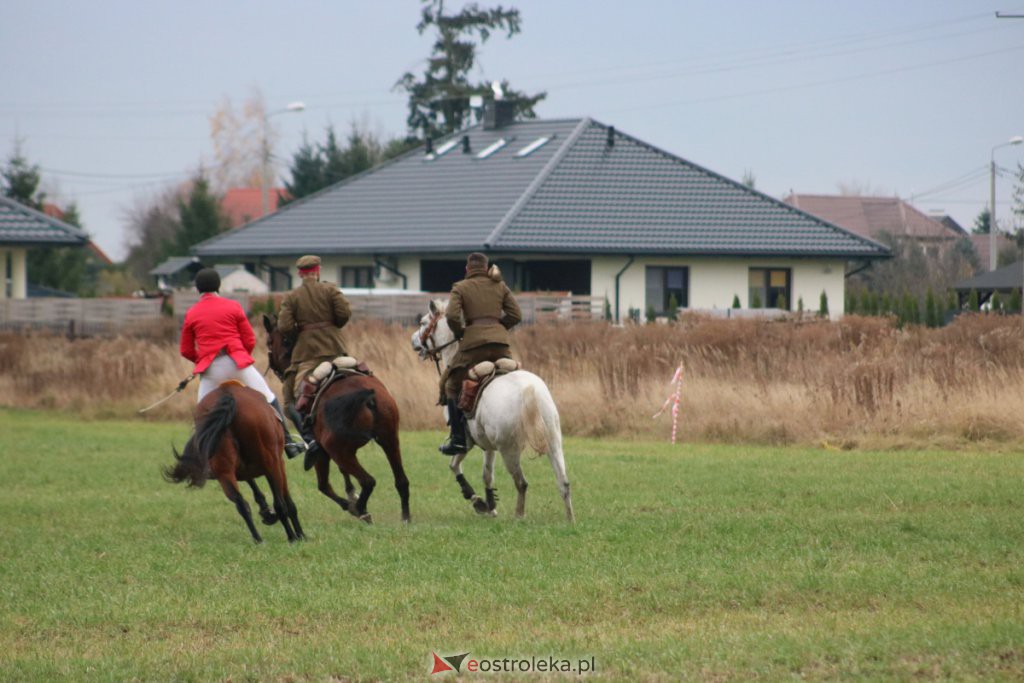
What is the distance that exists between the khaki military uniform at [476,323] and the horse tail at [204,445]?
2.50 m

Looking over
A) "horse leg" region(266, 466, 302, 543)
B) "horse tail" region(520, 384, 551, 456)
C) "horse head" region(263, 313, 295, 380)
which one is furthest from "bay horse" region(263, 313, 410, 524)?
"horse tail" region(520, 384, 551, 456)

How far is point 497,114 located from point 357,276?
30.3ft

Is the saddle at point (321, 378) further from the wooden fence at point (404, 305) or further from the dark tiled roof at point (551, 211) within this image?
the dark tiled roof at point (551, 211)

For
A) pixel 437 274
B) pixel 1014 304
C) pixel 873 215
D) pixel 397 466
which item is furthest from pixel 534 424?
pixel 873 215

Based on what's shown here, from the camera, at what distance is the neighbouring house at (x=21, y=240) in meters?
42.2

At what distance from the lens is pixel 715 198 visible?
49.8m

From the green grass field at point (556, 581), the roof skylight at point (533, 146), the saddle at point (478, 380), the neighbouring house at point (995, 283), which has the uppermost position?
the roof skylight at point (533, 146)

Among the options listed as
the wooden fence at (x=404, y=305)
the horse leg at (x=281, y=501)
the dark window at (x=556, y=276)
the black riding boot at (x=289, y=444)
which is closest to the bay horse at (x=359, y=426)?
the black riding boot at (x=289, y=444)

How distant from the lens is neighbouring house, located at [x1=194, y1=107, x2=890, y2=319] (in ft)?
151

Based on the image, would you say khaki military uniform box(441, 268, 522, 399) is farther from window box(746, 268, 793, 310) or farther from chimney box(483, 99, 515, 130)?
chimney box(483, 99, 515, 130)

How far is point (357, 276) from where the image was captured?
165 ft

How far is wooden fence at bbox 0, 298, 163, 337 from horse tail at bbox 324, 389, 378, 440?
23.7 m

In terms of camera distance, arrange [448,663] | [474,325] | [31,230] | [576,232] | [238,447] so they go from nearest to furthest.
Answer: [448,663]
[238,447]
[474,325]
[31,230]
[576,232]

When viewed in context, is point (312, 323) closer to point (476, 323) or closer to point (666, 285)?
point (476, 323)
